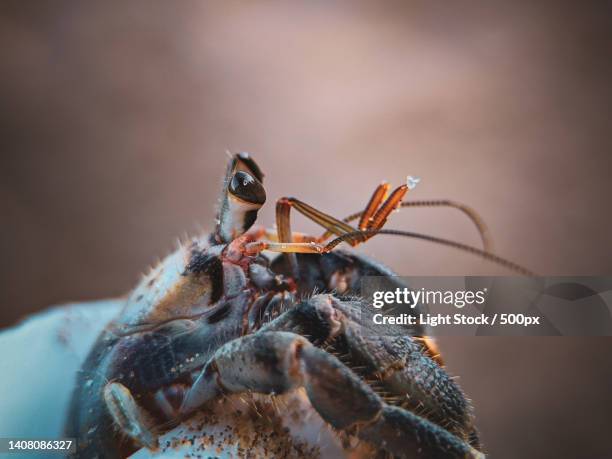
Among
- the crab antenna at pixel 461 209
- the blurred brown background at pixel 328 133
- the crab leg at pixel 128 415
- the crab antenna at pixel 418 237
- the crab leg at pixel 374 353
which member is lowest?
the crab leg at pixel 128 415

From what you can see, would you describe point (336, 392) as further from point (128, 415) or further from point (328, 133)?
point (328, 133)

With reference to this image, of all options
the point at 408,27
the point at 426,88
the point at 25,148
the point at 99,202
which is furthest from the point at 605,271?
the point at 25,148

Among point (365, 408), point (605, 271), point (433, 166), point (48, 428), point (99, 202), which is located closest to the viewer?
point (365, 408)

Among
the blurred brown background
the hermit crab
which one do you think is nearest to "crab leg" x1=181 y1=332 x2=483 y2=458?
the hermit crab

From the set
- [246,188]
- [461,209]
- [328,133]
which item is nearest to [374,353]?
[246,188]

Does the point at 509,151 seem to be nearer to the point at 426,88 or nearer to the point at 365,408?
the point at 426,88

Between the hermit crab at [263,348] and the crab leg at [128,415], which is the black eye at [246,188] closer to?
the hermit crab at [263,348]

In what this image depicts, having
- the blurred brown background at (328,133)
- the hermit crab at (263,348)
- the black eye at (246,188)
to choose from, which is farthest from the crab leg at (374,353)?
the blurred brown background at (328,133)
